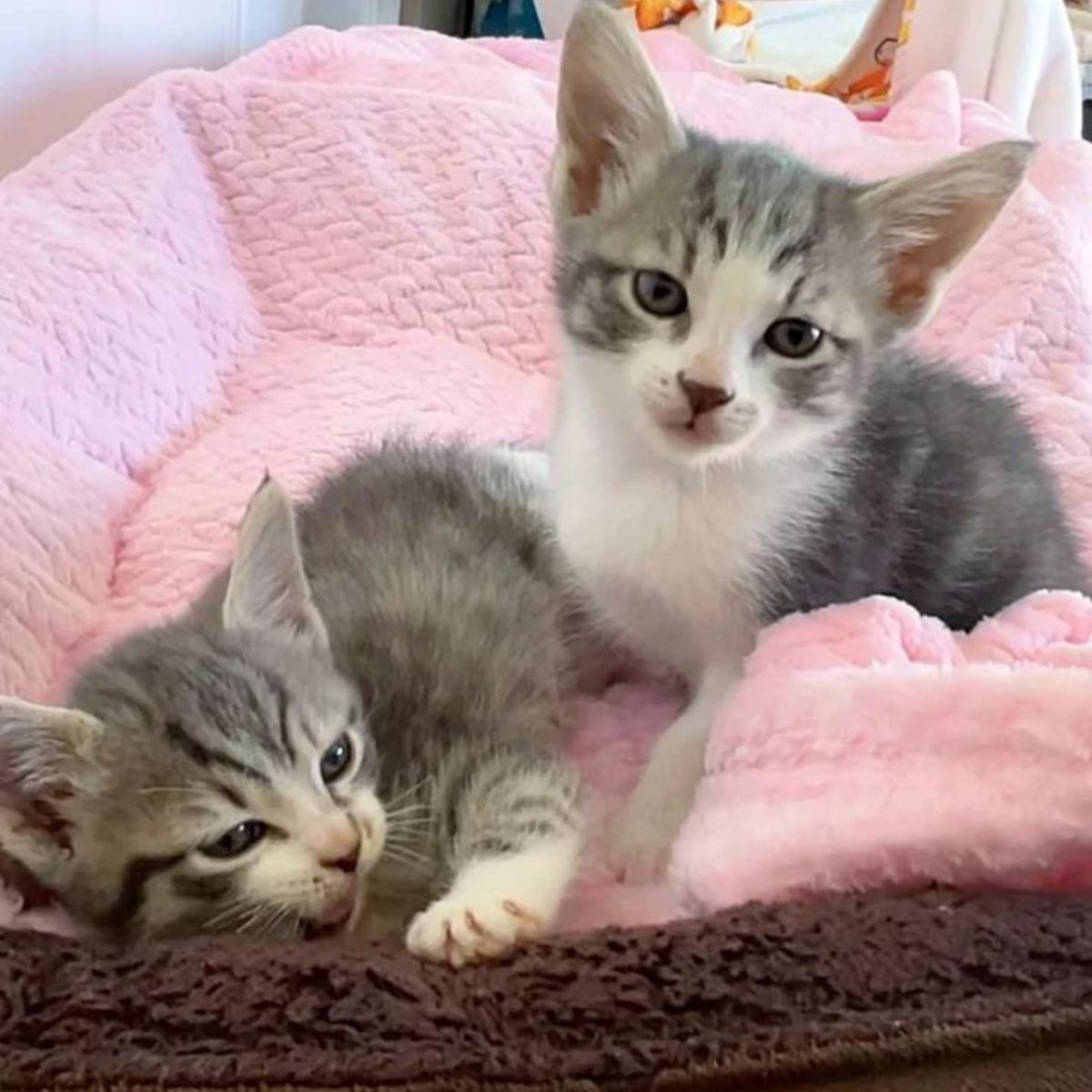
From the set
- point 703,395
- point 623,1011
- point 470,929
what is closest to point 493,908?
point 470,929

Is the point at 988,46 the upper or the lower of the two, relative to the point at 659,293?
lower

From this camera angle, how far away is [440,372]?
193 cm

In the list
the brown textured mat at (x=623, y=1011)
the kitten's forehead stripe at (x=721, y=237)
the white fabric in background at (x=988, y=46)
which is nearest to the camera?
the brown textured mat at (x=623, y=1011)

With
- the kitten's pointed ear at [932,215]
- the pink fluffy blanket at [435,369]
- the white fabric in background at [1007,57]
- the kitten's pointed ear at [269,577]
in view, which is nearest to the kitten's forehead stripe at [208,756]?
the kitten's pointed ear at [269,577]

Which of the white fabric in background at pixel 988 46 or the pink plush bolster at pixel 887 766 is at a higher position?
the pink plush bolster at pixel 887 766

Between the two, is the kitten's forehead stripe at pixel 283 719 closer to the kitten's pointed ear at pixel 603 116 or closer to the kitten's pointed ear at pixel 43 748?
the kitten's pointed ear at pixel 43 748

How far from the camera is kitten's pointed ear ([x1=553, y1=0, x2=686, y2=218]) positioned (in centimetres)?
124

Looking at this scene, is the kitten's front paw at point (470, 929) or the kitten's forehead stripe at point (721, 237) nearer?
the kitten's front paw at point (470, 929)

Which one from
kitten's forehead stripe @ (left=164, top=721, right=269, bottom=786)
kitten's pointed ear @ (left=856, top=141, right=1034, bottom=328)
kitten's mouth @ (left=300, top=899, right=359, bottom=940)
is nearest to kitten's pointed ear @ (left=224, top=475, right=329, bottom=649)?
kitten's forehead stripe @ (left=164, top=721, right=269, bottom=786)

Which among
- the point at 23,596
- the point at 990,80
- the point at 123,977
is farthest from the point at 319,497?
the point at 990,80

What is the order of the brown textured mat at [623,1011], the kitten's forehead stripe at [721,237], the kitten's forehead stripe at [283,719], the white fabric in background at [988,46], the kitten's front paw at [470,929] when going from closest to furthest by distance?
the brown textured mat at [623,1011] → the kitten's front paw at [470,929] → the kitten's forehead stripe at [283,719] → the kitten's forehead stripe at [721,237] → the white fabric in background at [988,46]

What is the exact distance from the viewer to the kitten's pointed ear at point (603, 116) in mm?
1235

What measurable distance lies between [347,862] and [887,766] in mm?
361

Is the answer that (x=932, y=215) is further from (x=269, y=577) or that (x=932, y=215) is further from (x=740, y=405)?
(x=269, y=577)
